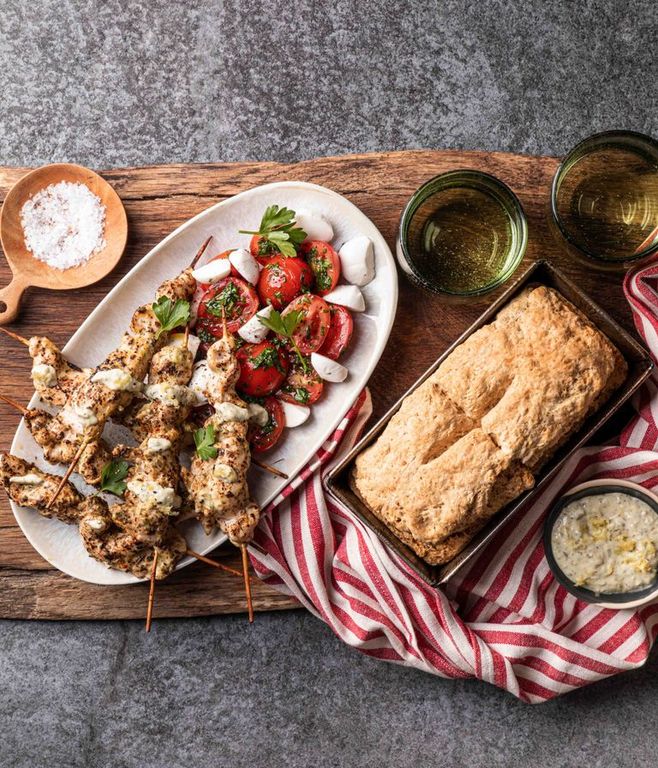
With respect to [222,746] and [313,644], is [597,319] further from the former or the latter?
[222,746]

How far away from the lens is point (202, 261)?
321 cm

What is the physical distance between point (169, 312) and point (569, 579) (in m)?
1.98

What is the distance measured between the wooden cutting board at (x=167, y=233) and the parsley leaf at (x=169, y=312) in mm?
445

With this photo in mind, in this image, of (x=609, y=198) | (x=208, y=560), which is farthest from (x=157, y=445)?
(x=609, y=198)

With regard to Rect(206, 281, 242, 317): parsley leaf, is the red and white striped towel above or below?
below

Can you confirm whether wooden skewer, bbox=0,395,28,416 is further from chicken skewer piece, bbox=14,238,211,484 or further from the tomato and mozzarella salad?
the tomato and mozzarella salad

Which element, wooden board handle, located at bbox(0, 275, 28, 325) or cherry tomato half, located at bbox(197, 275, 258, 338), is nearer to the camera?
cherry tomato half, located at bbox(197, 275, 258, 338)

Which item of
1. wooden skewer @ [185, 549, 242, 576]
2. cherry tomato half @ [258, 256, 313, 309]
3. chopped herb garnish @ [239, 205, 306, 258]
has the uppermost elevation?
chopped herb garnish @ [239, 205, 306, 258]

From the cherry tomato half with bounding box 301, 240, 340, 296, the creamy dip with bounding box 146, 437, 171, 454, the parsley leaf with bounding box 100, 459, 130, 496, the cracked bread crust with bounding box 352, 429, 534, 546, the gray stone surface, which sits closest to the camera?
the cracked bread crust with bounding box 352, 429, 534, 546

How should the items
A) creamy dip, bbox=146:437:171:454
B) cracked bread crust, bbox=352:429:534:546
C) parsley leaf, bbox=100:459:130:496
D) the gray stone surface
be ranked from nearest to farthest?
cracked bread crust, bbox=352:429:534:546 → creamy dip, bbox=146:437:171:454 → parsley leaf, bbox=100:459:130:496 → the gray stone surface

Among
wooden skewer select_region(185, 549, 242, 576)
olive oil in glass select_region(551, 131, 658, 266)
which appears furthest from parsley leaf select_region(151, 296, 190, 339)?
olive oil in glass select_region(551, 131, 658, 266)

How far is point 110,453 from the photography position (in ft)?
9.98

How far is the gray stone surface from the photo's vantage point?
11.1 feet

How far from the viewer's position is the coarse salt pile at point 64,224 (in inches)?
126
